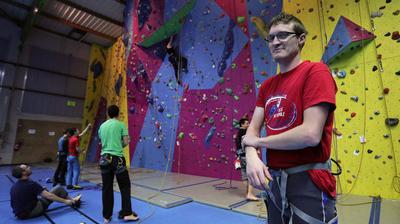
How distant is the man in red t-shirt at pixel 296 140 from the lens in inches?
28.9

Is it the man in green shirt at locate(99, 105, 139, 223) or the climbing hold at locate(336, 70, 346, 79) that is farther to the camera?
the climbing hold at locate(336, 70, 346, 79)

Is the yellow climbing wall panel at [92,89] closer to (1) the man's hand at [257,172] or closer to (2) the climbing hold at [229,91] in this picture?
(2) the climbing hold at [229,91]

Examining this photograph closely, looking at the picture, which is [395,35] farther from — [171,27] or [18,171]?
[18,171]

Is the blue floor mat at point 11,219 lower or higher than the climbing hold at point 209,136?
lower

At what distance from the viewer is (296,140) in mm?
717

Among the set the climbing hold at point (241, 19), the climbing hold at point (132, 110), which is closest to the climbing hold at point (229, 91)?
the climbing hold at point (241, 19)

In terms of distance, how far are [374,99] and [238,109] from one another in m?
2.57

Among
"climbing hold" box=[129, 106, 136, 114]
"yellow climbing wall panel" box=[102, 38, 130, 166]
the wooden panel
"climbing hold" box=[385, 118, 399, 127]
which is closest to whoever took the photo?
"climbing hold" box=[385, 118, 399, 127]

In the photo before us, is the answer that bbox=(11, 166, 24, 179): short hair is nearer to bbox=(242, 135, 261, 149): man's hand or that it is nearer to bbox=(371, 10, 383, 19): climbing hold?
bbox=(242, 135, 261, 149): man's hand

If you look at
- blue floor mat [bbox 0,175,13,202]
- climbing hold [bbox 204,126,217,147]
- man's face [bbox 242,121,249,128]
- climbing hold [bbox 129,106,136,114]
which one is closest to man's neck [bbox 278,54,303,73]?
man's face [bbox 242,121,249,128]

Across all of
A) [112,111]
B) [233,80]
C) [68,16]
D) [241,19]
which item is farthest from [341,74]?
[68,16]

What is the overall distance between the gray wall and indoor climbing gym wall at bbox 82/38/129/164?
15.0 inches

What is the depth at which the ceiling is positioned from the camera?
8.88 m

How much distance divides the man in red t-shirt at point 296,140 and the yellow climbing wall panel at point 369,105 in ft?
12.2
